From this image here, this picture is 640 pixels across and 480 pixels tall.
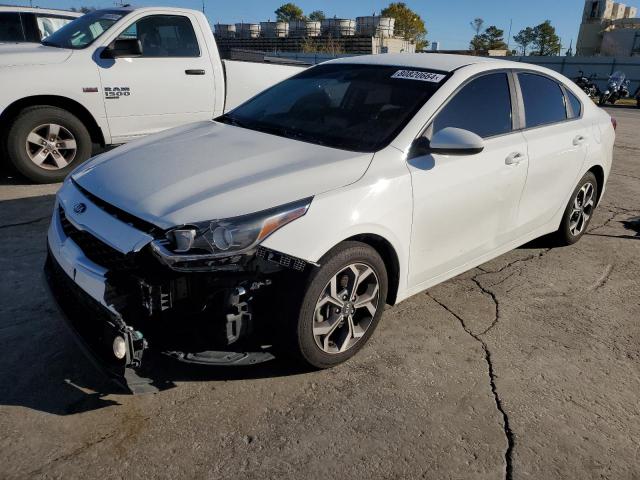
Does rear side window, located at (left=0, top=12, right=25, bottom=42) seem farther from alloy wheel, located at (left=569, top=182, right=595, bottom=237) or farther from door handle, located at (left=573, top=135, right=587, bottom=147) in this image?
alloy wheel, located at (left=569, top=182, right=595, bottom=237)

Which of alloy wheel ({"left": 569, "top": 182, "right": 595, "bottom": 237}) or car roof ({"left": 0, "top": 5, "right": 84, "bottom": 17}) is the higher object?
car roof ({"left": 0, "top": 5, "right": 84, "bottom": 17})

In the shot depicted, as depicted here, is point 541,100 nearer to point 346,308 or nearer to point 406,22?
point 346,308

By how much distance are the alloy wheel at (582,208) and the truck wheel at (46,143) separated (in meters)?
5.10

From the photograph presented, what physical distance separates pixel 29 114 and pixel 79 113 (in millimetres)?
515

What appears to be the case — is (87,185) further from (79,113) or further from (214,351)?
(79,113)

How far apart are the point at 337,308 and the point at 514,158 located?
1758 mm

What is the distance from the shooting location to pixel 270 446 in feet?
7.57

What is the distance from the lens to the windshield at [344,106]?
3.09m

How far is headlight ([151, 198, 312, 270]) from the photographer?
2.24 meters

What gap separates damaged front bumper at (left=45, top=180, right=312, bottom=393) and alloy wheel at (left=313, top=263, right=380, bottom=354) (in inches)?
11.3

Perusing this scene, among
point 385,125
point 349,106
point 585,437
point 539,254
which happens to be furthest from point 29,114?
point 585,437

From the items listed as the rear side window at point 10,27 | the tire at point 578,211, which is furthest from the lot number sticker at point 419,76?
the rear side window at point 10,27

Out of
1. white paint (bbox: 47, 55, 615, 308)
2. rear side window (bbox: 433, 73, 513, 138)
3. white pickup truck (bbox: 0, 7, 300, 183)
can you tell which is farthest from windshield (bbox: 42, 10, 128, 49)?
rear side window (bbox: 433, 73, 513, 138)

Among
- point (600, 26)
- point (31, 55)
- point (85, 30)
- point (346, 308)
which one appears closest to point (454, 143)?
point (346, 308)
